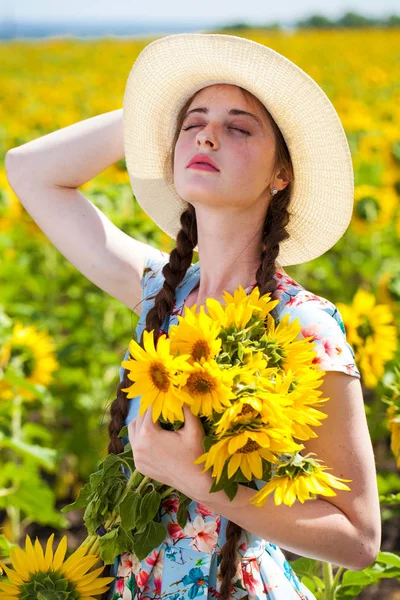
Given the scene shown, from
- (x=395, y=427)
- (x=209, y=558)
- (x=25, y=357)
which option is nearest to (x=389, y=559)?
(x=395, y=427)

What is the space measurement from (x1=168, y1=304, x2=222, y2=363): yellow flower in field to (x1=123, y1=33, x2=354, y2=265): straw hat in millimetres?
512

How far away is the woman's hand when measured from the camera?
1.16m

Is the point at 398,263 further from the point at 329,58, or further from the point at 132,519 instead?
the point at 329,58

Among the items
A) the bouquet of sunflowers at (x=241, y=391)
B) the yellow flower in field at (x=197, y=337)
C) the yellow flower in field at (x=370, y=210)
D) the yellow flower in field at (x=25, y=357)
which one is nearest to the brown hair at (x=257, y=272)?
the bouquet of sunflowers at (x=241, y=391)

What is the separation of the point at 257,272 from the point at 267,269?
0.08 ft

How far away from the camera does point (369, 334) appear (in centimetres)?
230

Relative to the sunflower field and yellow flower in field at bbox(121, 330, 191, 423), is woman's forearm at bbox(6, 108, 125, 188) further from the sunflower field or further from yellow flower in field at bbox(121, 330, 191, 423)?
yellow flower in field at bbox(121, 330, 191, 423)

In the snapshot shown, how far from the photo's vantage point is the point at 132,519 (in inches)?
50.5

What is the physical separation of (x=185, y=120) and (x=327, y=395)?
1.77 ft

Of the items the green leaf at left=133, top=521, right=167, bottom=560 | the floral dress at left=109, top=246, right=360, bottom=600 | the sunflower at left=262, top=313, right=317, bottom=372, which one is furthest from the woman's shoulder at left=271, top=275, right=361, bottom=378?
the green leaf at left=133, top=521, right=167, bottom=560

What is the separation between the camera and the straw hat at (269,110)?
1.47 metres

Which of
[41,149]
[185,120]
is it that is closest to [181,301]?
[185,120]

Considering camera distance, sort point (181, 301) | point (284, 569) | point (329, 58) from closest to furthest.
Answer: point (284, 569), point (181, 301), point (329, 58)

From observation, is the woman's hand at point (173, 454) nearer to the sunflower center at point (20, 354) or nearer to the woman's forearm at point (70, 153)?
the woman's forearm at point (70, 153)
